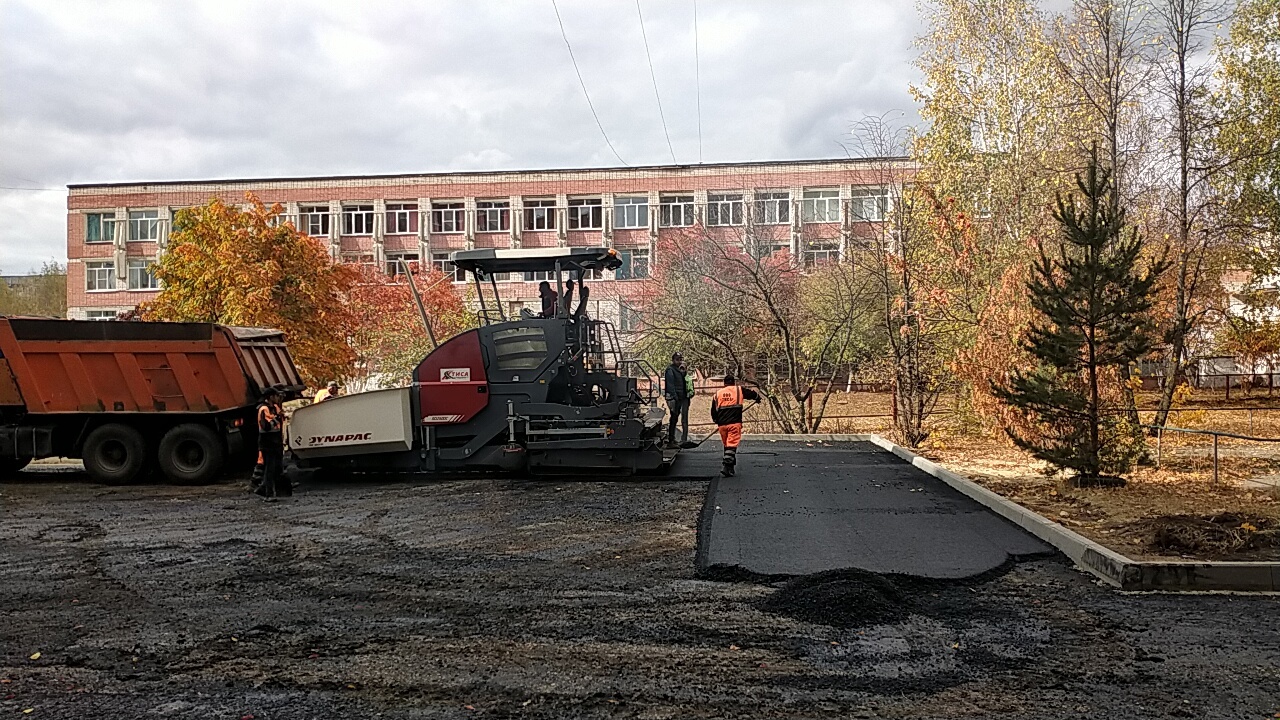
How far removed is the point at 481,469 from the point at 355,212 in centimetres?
4135

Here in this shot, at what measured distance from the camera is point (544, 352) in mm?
14297

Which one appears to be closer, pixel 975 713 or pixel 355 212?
pixel 975 713

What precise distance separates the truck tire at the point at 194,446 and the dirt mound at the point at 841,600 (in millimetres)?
10099

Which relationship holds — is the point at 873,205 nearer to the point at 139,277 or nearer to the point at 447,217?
the point at 447,217

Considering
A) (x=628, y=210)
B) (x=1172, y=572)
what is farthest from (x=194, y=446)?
(x=628, y=210)

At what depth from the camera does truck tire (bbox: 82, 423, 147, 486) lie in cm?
1495

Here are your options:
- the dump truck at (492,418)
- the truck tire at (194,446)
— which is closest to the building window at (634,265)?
the dump truck at (492,418)

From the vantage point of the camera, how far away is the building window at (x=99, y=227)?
55.1 m

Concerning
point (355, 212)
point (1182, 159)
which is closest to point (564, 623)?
point (1182, 159)

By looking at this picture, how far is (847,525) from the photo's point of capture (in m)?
10.5

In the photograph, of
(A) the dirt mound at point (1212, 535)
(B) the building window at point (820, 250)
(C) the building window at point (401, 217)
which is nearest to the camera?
(A) the dirt mound at point (1212, 535)

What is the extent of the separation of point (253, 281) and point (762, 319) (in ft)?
39.6

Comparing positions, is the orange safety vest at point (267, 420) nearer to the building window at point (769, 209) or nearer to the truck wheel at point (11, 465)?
the truck wheel at point (11, 465)

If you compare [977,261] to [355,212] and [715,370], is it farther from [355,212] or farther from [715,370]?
[355,212]
